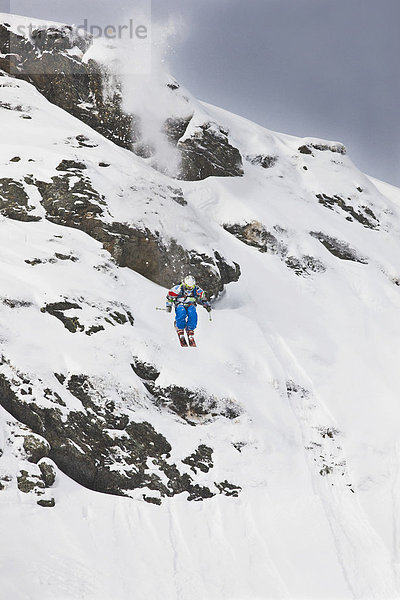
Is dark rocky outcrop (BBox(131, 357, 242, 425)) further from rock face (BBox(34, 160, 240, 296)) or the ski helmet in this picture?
rock face (BBox(34, 160, 240, 296))

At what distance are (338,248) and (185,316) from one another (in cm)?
1424

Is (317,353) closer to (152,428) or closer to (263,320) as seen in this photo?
(263,320)

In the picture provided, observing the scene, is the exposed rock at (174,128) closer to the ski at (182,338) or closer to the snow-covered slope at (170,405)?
the snow-covered slope at (170,405)

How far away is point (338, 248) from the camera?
26172 millimetres

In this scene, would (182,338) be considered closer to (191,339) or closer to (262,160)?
(191,339)

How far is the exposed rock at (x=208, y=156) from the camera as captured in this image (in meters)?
28.3

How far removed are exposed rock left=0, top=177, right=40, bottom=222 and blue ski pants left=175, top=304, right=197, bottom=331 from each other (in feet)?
22.5

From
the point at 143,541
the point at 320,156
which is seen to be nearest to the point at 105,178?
the point at 143,541

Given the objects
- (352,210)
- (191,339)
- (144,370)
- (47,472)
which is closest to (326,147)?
(352,210)

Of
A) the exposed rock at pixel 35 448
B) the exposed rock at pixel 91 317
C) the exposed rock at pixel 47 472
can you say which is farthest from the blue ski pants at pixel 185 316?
the exposed rock at pixel 47 472

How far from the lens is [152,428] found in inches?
511

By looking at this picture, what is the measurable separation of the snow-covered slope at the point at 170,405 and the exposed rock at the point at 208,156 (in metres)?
5.07

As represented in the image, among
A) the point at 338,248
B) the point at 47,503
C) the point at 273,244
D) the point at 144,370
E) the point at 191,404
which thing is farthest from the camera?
the point at 338,248

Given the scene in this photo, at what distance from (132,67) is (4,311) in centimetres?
1974
